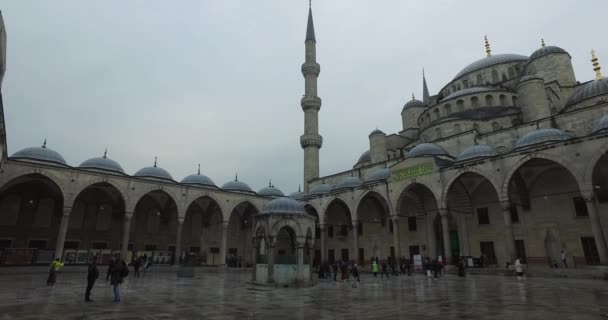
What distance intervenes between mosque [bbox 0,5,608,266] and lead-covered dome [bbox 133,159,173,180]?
0.41 feet

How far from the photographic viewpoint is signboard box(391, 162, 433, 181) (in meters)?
20.0

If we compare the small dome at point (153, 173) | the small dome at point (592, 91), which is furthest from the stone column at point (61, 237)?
the small dome at point (592, 91)

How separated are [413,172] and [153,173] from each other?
64.2ft

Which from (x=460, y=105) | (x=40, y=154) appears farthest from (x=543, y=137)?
(x=40, y=154)

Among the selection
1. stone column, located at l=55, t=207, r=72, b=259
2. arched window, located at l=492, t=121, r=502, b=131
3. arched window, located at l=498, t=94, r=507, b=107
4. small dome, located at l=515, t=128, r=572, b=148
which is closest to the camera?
small dome, located at l=515, t=128, r=572, b=148

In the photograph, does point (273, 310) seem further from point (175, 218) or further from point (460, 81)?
point (460, 81)

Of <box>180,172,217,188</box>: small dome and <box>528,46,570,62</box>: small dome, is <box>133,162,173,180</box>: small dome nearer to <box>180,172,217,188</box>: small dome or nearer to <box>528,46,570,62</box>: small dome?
<box>180,172,217,188</box>: small dome

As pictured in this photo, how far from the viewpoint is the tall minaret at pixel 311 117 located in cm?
3066

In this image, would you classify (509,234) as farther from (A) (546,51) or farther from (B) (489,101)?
(A) (546,51)

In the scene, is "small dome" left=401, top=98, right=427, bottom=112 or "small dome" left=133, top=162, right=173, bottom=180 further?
"small dome" left=401, top=98, right=427, bottom=112

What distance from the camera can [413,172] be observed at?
67.9 feet

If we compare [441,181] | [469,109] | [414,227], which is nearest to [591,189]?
[441,181]

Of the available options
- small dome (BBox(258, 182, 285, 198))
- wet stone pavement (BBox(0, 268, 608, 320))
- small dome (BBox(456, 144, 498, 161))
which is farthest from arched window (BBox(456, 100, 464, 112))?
wet stone pavement (BBox(0, 268, 608, 320))

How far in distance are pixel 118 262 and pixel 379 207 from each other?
20356mm
